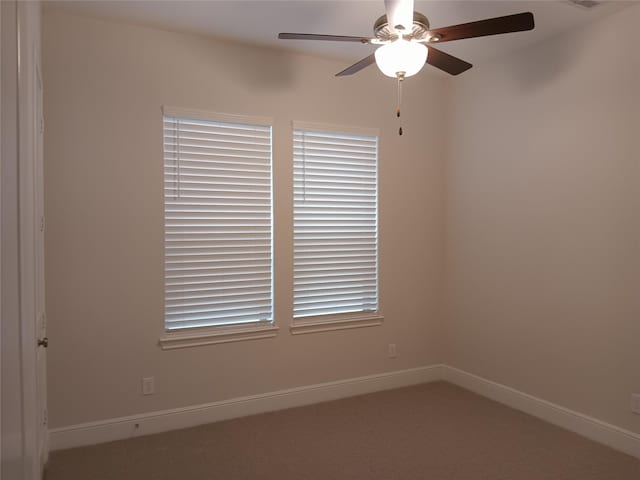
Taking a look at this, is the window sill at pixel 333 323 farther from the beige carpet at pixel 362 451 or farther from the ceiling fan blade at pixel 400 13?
the ceiling fan blade at pixel 400 13

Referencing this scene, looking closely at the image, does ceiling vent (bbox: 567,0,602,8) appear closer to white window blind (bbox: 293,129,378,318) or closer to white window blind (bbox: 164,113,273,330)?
white window blind (bbox: 293,129,378,318)

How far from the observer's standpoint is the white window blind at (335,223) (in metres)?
3.97

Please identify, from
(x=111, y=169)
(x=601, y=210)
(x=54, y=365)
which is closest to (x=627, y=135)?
(x=601, y=210)

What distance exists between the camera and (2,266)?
1409 millimetres

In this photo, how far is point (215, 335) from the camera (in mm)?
3623

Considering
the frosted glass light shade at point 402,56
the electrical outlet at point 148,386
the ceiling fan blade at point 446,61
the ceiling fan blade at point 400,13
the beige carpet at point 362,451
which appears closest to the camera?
the ceiling fan blade at point 400,13

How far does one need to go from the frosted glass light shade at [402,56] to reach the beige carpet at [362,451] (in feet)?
7.59

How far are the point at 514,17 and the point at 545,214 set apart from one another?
74.7 inches

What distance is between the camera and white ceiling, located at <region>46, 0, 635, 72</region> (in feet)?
9.93

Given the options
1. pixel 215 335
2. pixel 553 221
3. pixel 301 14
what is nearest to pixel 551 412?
pixel 553 221

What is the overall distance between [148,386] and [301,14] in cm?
282

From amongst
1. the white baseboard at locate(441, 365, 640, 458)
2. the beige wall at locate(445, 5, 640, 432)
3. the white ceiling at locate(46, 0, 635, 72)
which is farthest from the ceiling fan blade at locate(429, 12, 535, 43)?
the white baseboard at locate(441, 365, 640, 458)

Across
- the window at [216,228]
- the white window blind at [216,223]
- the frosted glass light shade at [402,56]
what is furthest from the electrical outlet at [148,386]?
the frosted glass light shade at [402,56]

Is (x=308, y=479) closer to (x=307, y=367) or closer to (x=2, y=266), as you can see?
(x=307, y=367)
